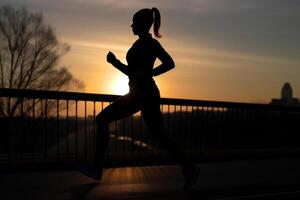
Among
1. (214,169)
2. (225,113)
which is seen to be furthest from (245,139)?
(214,169)

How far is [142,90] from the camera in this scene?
20.2 feet

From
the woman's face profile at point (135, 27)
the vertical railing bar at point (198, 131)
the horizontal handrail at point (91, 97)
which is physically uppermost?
the woman's face profile at point (135, 27)

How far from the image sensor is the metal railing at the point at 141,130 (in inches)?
344

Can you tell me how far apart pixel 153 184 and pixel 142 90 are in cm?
115

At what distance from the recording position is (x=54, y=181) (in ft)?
21.4

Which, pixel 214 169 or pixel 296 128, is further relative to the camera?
pixel 296 128

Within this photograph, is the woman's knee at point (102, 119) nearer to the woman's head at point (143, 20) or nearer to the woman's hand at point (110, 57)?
the woman's hand at point (110, 57)

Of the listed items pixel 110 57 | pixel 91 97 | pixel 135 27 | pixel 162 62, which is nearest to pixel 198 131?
pixel 91 97

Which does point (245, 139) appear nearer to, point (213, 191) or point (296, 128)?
point (296, 128)

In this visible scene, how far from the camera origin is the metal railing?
875cm

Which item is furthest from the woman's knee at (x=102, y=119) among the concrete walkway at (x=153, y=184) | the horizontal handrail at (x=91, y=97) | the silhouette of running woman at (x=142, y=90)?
the horizontal handrail at (x=91, y=97)

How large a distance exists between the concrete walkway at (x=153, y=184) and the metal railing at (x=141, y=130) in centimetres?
114

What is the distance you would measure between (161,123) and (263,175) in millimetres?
2254

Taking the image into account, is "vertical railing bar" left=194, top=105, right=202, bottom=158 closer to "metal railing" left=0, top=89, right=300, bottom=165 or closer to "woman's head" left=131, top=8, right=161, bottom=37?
"metal railing" left=0, top=89, right=300, bottom=165
